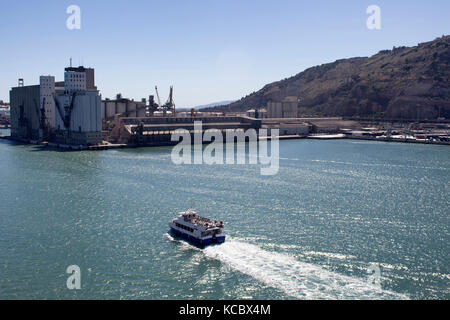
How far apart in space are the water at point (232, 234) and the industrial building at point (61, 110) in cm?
2053

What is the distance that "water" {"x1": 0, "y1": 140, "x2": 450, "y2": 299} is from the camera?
1591cm

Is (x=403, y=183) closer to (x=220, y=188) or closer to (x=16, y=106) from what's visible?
(x=220, y=188)

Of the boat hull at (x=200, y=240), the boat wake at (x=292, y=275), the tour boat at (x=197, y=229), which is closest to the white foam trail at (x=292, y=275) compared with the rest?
the boat wake at (x=292, y=275)

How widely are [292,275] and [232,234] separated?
16.3 ft

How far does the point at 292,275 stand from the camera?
16594 millimetres

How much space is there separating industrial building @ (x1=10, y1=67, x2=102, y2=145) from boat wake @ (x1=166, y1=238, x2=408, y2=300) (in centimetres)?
4411

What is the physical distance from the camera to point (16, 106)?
79312mm

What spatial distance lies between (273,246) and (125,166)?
2615 centimetres

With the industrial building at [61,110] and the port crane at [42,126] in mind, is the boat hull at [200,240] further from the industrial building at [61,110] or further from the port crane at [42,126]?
the port crane at [42,126]

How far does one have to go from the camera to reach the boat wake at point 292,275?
1519cm

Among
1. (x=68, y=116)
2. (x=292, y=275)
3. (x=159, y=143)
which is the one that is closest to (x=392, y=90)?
(x=159, y=143)

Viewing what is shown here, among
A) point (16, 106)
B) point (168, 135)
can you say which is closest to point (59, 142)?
point (168, 135)

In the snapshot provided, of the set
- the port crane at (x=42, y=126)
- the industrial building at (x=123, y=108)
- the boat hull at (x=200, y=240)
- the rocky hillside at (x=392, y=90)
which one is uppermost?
the rocky hillside at (x=392, y=90)

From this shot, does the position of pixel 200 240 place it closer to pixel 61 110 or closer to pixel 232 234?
pixel 232 234
